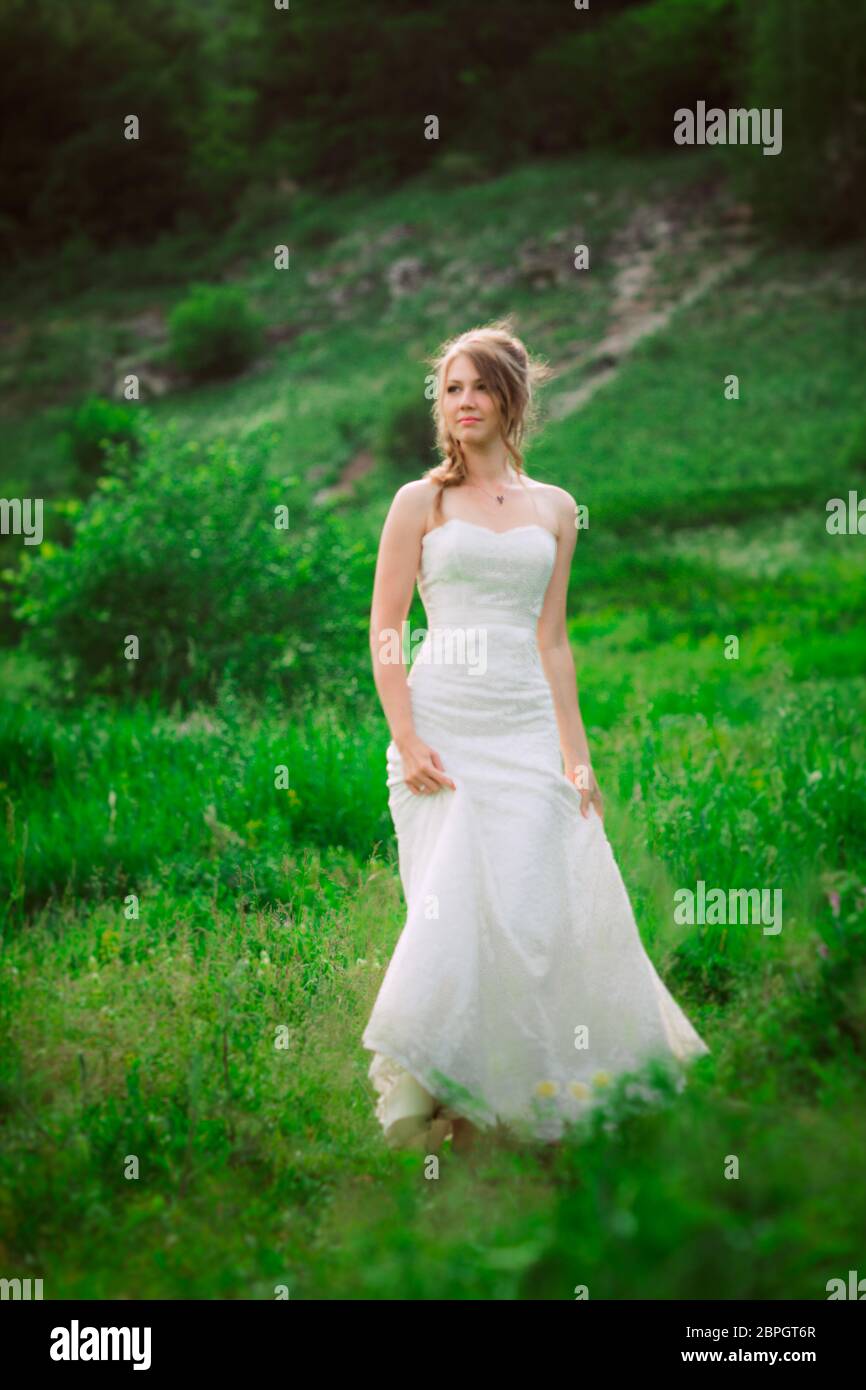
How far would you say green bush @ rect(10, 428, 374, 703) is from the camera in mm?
11234

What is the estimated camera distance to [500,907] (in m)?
4.04

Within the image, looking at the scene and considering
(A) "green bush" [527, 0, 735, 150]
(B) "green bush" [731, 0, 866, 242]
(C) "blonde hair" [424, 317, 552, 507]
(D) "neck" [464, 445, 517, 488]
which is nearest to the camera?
(C) "blonde hair" [424, 317, 552, 507]

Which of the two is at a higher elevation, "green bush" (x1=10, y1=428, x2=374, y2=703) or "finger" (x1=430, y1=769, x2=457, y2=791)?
"green bush" (x1=10, y1=428, x2=374, y2=703)

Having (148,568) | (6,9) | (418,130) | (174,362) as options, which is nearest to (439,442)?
(148,568)

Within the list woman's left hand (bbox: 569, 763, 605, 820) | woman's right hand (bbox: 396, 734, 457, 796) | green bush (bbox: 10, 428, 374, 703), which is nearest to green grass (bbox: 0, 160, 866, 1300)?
green bush (bbox: 10, 428, 374, 703)

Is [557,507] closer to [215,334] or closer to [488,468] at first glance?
[488,468]

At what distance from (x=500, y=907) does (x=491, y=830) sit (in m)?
0.27

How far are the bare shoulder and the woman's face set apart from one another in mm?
338

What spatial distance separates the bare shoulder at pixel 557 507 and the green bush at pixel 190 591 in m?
6.60

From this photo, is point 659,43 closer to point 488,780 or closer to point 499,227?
point 499,227

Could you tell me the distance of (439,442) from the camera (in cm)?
446

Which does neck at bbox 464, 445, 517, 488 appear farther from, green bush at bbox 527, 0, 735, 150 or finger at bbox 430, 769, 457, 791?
green bush at bbox 527, 0, 735, 150

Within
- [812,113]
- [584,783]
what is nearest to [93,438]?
[584,783]
